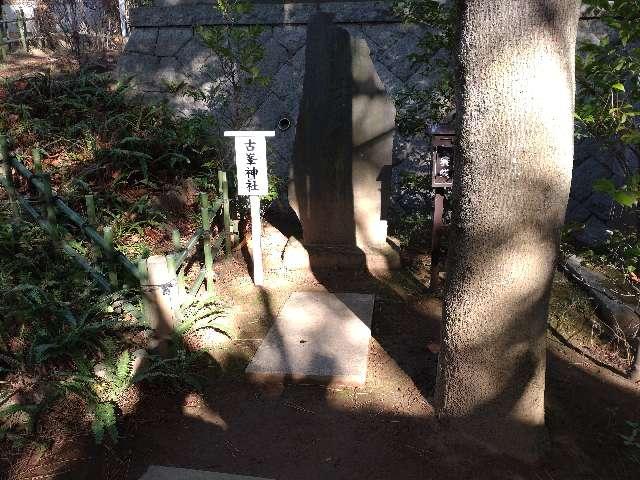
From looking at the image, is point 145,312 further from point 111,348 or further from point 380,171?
point 380,171

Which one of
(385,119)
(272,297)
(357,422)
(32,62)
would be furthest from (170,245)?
(32,62)

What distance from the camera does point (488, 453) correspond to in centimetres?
288

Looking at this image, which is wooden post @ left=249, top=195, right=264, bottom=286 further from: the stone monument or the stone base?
the stone monument

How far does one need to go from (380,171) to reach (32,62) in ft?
27.6

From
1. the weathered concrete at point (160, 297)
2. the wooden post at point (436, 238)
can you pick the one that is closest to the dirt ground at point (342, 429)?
the weathered concrete at point (160, 297)

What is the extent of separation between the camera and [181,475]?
8.84 feet

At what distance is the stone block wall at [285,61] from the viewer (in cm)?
744

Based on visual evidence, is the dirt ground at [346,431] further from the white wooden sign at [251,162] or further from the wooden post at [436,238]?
the white wooden sign at [251,162]

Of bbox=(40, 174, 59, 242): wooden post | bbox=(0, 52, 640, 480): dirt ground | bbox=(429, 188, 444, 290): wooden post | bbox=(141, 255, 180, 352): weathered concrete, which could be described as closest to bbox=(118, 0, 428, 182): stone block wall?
bbox=(429, 188, 444, 290): wooden post

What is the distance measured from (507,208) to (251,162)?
2.86m

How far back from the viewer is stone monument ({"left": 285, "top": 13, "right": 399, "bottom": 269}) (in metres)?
5.16

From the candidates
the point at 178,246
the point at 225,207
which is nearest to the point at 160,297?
the point at 178,246

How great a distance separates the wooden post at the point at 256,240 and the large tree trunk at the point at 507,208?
247 centimetres

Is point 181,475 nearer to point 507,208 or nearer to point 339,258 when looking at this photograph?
point 507,208
